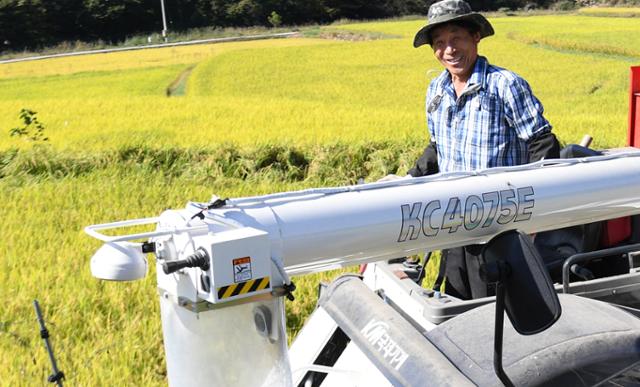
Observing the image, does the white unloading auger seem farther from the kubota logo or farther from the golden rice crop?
the golden rice crop

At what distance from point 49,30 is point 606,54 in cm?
2050

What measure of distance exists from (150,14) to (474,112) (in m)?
34.3

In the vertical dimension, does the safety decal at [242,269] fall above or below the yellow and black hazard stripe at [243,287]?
above

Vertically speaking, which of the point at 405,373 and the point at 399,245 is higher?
the point at 399,245

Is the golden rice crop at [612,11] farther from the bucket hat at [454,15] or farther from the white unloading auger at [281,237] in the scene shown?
the white unloading auger at [281,237]

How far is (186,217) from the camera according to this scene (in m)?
1.85

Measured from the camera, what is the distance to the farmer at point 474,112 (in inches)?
130

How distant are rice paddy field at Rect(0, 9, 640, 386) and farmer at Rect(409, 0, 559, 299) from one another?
5.10 ft

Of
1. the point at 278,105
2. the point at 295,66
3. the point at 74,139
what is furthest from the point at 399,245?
the point at 295,66

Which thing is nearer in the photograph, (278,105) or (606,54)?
(278,105)

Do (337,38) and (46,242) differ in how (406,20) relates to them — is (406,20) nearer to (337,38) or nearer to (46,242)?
(337,38)

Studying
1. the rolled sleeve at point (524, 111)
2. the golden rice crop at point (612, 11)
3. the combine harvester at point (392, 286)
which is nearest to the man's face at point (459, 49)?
the rolled sleeve at point (524, 111)

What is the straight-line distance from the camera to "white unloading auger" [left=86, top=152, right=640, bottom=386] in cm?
171

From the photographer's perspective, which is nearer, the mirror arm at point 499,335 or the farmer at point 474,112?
the mirror arm at point 499,335
